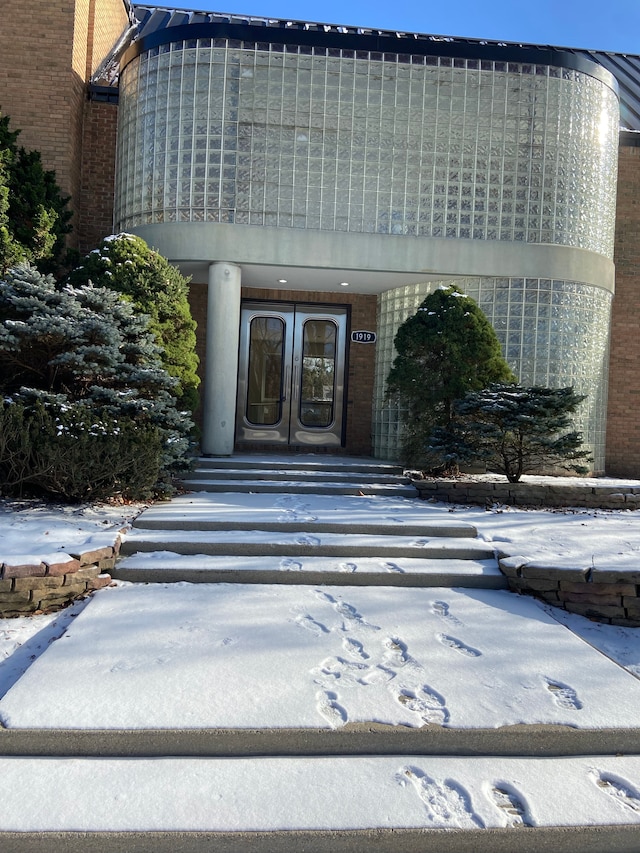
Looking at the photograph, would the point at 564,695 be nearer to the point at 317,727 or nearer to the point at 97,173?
the point at 317,727

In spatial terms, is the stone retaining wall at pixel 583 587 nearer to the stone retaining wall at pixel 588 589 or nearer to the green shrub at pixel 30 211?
the stone retaining wall at pixel 588 589

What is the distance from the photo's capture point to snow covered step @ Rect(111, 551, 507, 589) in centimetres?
485

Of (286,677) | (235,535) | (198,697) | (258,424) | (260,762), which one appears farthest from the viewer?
(258,424)

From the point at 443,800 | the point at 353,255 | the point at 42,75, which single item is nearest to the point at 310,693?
the point at 443,800

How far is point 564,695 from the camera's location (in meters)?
3.29

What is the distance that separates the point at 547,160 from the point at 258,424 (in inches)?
244

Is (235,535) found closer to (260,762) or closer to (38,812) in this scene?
(260,762)

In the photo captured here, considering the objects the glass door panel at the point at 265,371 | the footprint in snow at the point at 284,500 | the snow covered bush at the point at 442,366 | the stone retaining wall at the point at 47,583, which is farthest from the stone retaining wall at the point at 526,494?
the stone retaining wall at the point at 47,583

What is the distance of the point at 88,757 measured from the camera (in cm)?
279

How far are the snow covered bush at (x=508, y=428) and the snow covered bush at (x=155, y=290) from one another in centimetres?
332

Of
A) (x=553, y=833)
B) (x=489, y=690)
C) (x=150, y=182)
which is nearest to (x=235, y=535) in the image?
(x=489, y=690)

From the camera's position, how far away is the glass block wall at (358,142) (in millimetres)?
9359

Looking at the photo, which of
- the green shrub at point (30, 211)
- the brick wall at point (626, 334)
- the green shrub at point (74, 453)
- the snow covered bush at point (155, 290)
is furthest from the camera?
the brick wall at point (626, 334)

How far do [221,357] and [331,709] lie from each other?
6.88 metres
